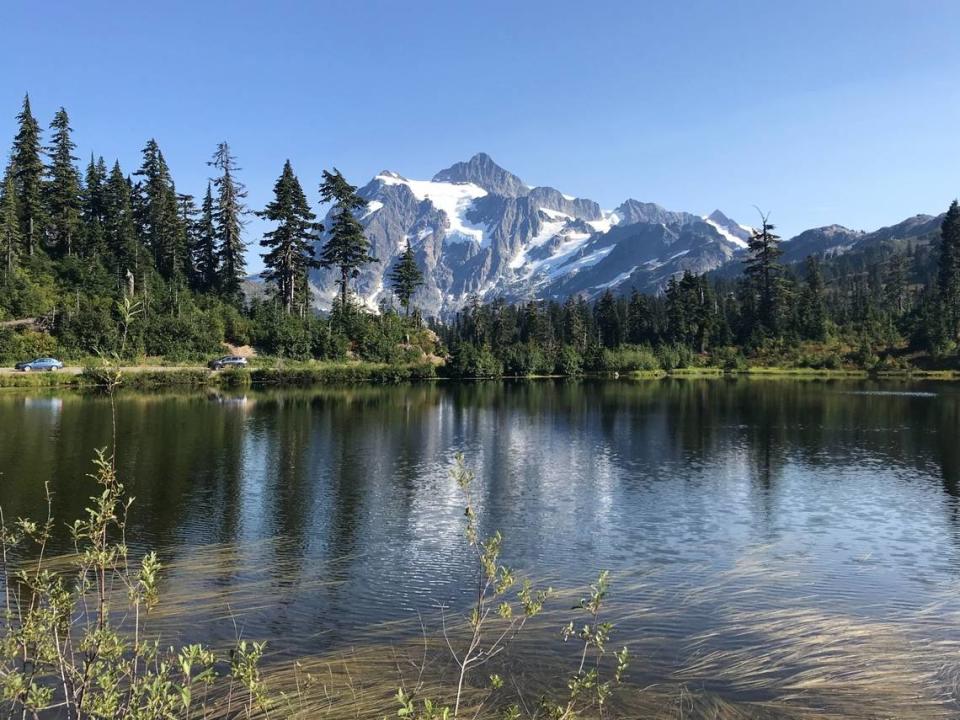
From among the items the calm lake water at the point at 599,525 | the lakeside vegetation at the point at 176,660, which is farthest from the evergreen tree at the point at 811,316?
the lakeside vegetation at the point at 176,660

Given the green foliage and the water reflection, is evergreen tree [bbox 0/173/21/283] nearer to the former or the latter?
the water reflection

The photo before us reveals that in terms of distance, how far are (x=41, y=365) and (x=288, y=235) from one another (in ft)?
128

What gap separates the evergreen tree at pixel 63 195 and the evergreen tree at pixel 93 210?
1916 millimetres

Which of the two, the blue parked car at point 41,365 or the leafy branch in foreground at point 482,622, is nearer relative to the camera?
the leafy branch in foreground at point 482,622

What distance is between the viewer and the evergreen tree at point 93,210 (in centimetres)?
10112

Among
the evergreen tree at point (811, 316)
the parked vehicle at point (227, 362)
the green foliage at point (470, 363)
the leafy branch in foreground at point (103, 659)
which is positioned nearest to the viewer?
the leafy branch in foreground at point (103, 659)

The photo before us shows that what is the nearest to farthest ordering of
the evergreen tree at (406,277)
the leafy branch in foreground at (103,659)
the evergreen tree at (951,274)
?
the leafy branch in foreground at (103,659)
the evergreen tree at (406,277)
the evergreen tree at (951,274)

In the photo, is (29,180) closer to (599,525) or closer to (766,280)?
(599,525)

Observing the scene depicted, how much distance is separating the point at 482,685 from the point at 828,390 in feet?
298

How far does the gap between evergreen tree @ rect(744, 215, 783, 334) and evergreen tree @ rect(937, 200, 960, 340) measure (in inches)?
1245

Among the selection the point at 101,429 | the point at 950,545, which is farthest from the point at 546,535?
the point at 101,429

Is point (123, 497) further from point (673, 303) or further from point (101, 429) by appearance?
point (673, 303)

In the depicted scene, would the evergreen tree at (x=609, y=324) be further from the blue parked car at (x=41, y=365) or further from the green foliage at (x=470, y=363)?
the blue parked car at (x=41, y=365)

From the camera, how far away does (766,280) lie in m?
160
